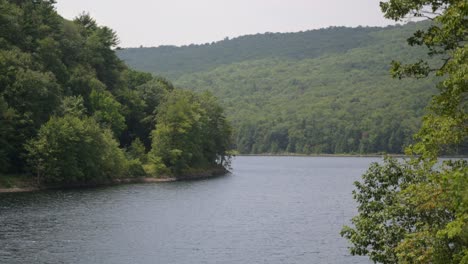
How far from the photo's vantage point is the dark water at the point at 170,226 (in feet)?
165

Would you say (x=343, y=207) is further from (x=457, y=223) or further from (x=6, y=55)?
(x=457, y=223)

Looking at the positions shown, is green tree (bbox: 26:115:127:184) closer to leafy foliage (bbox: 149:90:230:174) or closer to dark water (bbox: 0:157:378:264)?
dark water (bbox: 0:157:378:264)

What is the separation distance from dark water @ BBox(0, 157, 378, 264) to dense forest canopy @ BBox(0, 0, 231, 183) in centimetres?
784

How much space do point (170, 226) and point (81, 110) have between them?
53086mm

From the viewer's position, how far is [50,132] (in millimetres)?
96938

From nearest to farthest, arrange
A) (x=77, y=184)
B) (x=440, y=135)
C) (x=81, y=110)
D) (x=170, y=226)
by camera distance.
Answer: (x=440, y=135)
(x=170, y=226)
(x=77, y=184)
(x=81, y=110)

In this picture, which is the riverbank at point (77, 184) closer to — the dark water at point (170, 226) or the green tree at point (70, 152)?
the green tree at point (70, 152)

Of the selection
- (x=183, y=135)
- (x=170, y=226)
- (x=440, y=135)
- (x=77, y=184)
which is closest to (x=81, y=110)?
(x=77, y=184)

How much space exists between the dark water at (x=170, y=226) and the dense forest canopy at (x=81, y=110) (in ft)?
25.7

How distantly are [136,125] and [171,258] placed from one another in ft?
344

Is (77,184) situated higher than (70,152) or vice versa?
(70,152)

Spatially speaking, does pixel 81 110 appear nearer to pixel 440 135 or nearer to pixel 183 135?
pixel 183 135

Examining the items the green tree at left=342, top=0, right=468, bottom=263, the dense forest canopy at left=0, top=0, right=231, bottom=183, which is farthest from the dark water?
the green tree at left=342, top=0, right=468, bottom=263

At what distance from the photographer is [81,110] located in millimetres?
113812
